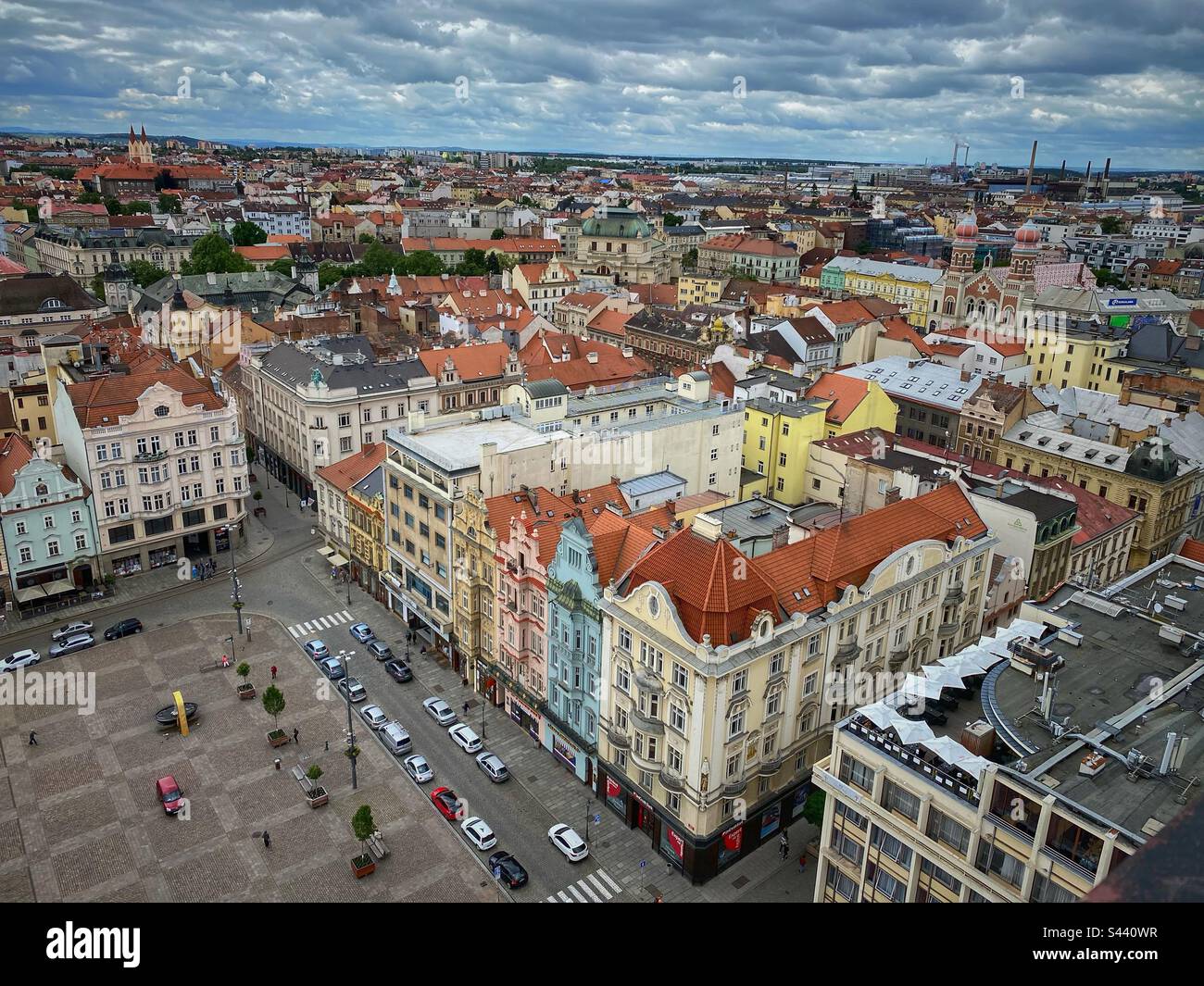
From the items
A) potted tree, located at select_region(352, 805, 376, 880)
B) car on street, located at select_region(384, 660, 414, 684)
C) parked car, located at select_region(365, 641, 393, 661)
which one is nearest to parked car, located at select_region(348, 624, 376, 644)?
parked car, located at select_region(365, 641, 393, 661)

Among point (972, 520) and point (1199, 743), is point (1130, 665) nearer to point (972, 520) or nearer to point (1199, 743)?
point (1199, 743)

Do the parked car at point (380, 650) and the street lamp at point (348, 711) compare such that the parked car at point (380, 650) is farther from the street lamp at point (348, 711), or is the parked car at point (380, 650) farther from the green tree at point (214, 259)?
Answer: the green tree at point (214, 259)

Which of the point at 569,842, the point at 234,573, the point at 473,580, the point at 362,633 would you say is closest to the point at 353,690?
the point at 362,633

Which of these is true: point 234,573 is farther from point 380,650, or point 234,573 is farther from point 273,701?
point 273,701

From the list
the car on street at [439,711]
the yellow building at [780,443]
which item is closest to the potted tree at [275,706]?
the car on street at [439,711]

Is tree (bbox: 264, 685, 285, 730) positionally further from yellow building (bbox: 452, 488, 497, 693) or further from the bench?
yellow building (bbox: 452, 488, 497, 693)
